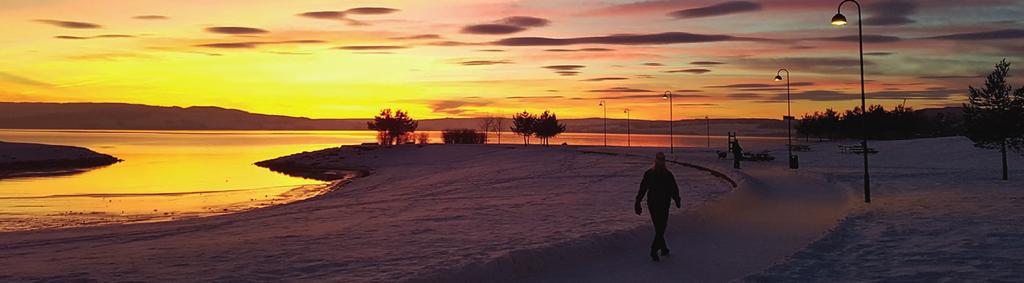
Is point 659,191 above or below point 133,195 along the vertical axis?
above

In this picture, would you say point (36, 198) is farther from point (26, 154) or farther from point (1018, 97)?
point (26, 154)

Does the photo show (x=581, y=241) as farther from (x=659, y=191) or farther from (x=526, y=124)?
(x=526, y=124)

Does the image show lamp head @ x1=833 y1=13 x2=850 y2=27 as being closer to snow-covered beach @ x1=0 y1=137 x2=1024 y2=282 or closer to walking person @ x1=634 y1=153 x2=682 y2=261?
snow-covered beach @ x1=0 y1=137 x2=1024 y2=282

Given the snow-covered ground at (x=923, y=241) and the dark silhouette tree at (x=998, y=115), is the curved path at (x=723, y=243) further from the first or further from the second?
the dark silhouette tree at (x=998, y=115)

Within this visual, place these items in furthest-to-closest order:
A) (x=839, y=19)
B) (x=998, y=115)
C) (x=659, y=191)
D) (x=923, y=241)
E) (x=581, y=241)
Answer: (x=998, y=115) < (x=839, y=19) < (x=923, y=241) < (x=581, y=241) < (x=659, y=191)

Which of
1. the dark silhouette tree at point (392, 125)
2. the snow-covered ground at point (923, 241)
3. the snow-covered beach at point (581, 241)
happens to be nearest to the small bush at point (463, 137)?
the dark silhouette tree at point (392, 125)

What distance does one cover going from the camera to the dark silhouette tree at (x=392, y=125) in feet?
454

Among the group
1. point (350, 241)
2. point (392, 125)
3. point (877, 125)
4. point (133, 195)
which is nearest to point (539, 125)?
point (392, 125)

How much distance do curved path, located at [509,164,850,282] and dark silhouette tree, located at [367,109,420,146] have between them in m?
116

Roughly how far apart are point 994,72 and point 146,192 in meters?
48.1

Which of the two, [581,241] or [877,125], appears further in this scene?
[877,125]

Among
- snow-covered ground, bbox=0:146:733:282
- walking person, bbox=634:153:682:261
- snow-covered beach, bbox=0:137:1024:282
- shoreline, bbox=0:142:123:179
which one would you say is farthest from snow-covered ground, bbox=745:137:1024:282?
shoreline, bbox=0:142:123:179

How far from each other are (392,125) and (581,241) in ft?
411

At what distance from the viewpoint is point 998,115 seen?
3531 centimetres
